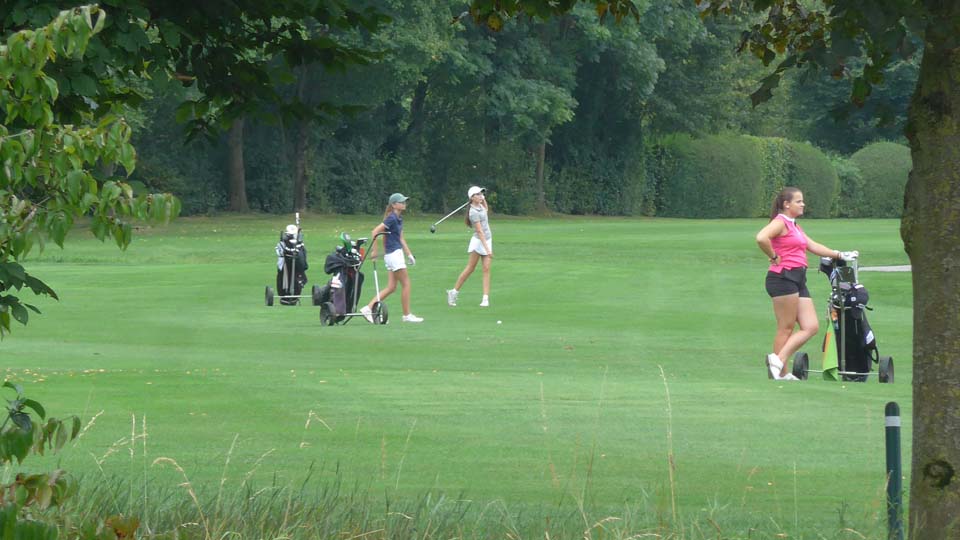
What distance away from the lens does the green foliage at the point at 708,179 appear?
77.0 meters

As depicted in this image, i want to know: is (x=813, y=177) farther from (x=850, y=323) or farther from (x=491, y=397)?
(x=491, y=397)

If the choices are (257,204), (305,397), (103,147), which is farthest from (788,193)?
(257,204)

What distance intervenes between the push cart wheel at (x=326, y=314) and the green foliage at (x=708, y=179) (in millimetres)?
56717

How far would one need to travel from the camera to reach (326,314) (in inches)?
842

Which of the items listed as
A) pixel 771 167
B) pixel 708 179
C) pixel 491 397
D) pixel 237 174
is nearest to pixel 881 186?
pixel 771 167

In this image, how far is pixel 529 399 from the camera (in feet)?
42.2

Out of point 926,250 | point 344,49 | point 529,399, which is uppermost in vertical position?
point 344,49

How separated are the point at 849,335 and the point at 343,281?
8023 millimetres

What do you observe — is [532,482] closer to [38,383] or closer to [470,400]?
[470,400]

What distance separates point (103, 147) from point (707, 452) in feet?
20.3

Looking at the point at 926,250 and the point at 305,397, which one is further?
the point at 305,397

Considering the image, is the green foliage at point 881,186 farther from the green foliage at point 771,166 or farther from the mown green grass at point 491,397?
the mown green grass at point 491,397

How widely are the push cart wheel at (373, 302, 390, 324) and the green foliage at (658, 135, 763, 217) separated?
56.5m

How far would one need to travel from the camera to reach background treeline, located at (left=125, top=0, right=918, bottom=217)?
5853 cm
